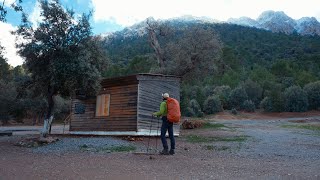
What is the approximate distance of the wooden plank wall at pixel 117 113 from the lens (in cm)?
1758

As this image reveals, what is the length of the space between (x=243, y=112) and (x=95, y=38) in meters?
36.0

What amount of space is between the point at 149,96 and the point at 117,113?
1.91 meters

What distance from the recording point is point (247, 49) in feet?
248

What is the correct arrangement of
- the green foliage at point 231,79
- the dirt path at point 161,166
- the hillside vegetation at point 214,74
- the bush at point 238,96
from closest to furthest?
1. the dirt path at point 161,166
2. the hillside vegetation at point 214,74
3. the bush at point 238,96
4. the green foliage at point 231,79

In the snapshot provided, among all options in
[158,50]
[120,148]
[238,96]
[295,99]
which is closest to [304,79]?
[295,99]

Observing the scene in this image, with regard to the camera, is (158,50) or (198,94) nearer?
(158,50)

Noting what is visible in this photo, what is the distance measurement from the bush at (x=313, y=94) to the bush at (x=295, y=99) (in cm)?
124

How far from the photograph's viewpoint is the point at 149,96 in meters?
18.0

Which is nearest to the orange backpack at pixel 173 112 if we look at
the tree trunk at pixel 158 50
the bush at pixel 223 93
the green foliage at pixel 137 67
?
the tree trunk at pixel 158 50

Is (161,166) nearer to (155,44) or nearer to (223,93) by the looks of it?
(155,44)

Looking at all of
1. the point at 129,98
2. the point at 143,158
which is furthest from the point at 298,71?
the point at 143,158

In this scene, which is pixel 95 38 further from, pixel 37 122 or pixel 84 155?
pixel 37 122

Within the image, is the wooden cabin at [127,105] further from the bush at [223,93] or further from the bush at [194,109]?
the bush at [223,93]

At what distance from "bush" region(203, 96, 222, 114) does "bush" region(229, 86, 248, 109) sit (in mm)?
3398
